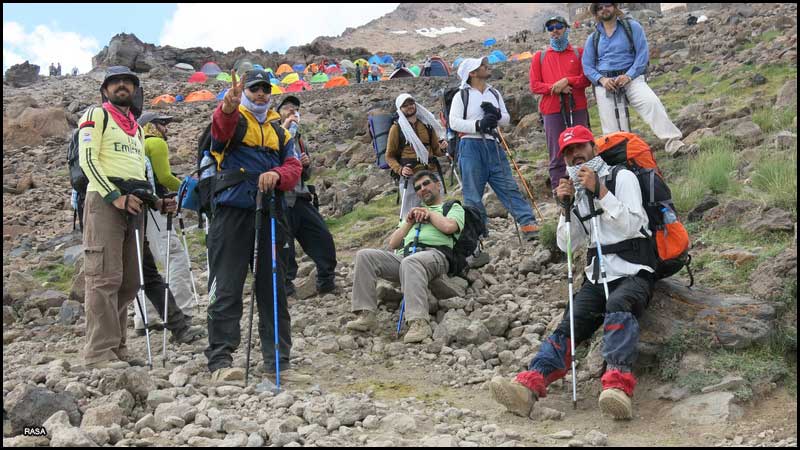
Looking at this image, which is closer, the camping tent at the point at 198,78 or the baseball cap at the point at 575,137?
the baseball cap at the point at 575,137

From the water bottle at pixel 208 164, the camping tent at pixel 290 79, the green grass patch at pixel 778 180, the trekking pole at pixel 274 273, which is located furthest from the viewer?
the camping tent at pixel 290 79

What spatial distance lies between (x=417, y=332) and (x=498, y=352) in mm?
823

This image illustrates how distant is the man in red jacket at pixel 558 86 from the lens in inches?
364

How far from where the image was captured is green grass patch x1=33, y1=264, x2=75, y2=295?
1281cm

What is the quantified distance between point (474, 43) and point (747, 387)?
157 ft

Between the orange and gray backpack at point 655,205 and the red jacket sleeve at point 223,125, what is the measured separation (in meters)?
2.91

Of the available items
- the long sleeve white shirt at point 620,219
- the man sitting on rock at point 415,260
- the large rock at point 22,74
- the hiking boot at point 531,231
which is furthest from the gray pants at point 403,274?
the large rock at point 22,74

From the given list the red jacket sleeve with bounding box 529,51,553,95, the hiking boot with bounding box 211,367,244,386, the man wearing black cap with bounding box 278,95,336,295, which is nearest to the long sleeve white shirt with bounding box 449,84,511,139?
the red jacket sleeve with bounding box 529,51,553,95

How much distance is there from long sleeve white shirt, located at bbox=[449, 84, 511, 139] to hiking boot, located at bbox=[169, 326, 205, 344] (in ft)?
12.6

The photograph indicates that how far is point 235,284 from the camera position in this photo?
6.52m

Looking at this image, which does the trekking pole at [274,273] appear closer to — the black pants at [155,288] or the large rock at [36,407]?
the large rock at [36,407]

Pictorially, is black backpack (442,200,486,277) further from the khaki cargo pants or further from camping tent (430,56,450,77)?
camping tent (430,56,450,77)

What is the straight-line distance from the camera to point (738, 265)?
7121 mm

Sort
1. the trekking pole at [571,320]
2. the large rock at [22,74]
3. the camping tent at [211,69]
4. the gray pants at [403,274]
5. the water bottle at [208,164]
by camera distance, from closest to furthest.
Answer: the trekking pole at [571,320], the water bottle at [208,164], the gray pants at [403,274], the large rock at [22,74], the camping tent at [211,69]
